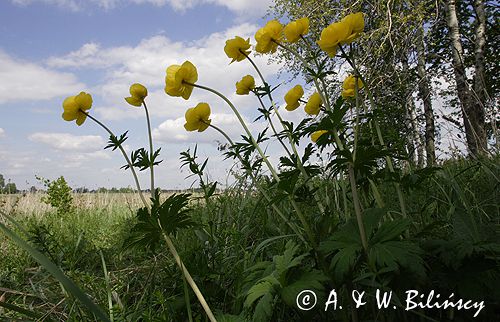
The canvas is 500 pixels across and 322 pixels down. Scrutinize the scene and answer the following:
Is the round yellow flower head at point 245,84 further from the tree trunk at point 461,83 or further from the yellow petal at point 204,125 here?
the tree trunk at point 461,83

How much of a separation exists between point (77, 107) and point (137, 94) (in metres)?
0.21

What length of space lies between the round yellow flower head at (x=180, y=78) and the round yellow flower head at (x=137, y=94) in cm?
11

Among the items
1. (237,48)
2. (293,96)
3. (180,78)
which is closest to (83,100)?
(180,78)

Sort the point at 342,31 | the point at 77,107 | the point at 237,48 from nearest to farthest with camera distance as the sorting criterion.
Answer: the point at 342,31, the point at 77,107, the point at 237,48

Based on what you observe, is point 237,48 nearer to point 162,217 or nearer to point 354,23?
point 354,23

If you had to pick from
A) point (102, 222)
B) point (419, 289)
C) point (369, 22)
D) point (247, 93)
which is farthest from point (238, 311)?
point (369, 22)

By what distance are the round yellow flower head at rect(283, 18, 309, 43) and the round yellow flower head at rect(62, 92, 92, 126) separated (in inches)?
26.7

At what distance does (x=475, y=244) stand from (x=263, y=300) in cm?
53

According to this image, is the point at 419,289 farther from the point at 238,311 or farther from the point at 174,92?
the point at 174,92

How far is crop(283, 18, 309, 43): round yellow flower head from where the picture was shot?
4.19 ft

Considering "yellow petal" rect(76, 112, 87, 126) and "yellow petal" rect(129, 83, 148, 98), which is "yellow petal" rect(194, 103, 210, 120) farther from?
"yellow petal" rect(76, 112, 87, 126)

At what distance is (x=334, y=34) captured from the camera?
105cm

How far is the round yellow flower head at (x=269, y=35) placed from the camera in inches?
51.7

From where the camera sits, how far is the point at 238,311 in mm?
1101
